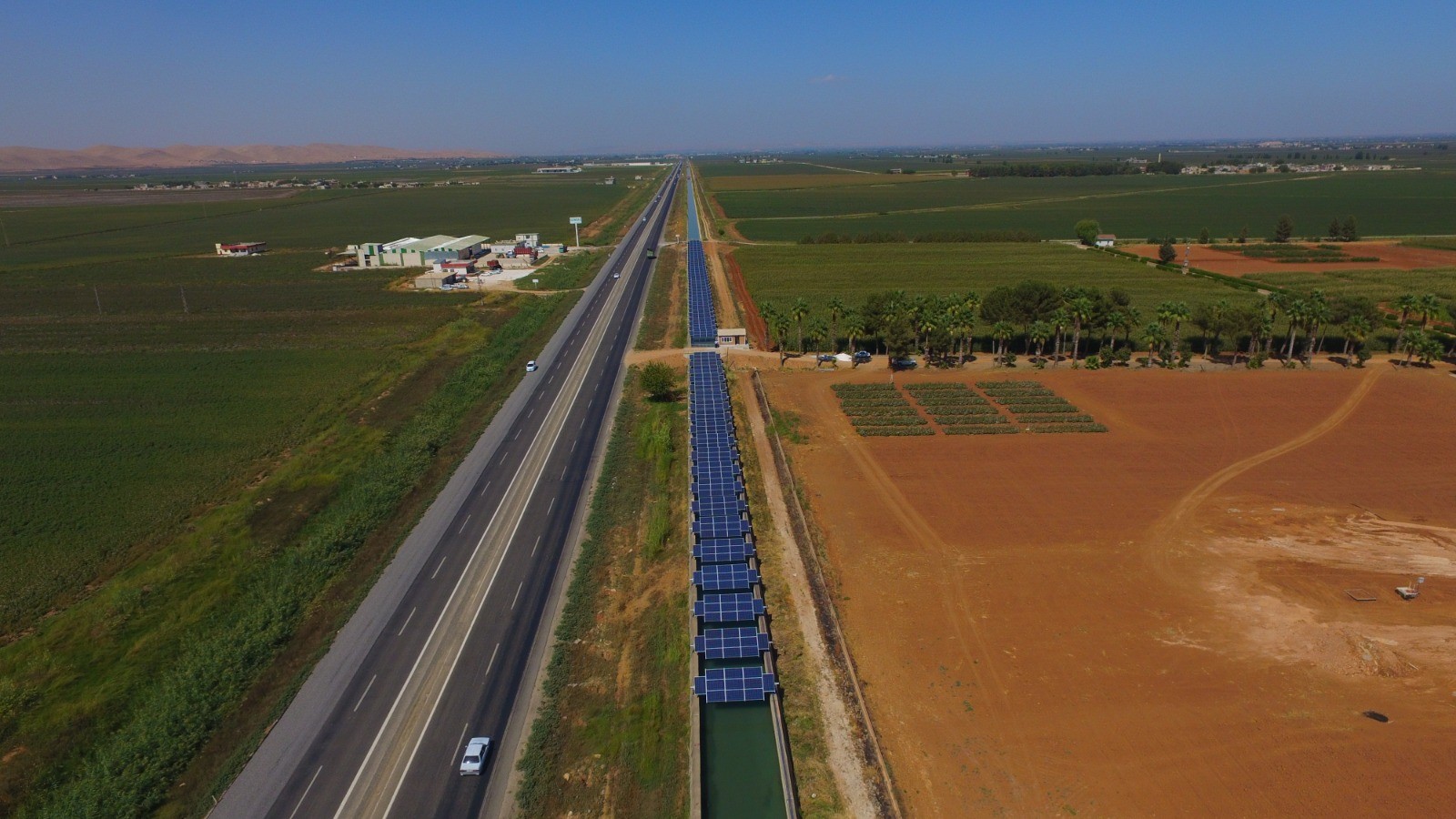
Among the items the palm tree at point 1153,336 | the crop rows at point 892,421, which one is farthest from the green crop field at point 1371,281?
the crop rows at point 892,421

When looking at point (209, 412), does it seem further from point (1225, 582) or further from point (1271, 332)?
point (1271, 332)

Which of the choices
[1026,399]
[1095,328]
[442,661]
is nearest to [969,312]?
[1026,399]

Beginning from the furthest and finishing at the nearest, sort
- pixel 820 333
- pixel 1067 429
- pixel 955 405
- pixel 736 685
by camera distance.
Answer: pixel 820 333 → pixel 955 405 → pixel 1067 429 → pixel 736 685

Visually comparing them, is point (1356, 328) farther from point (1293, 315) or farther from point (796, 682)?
point (796, 682)

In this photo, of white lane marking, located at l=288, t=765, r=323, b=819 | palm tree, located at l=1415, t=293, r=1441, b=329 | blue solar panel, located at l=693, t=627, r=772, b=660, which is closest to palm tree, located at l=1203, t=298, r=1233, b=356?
palm tree, located at l=1415, t=293, r=1441, b=329

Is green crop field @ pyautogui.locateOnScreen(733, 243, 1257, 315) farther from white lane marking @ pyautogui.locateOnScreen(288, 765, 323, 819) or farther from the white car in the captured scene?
white lane marking @ pyautogui.locateOnScreen(288, 765, 323, 819)

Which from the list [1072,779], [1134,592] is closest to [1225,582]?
[1134,592]

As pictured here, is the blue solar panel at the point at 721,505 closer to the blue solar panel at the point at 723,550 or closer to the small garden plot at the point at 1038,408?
the blue solar panel at the point at 723,550
